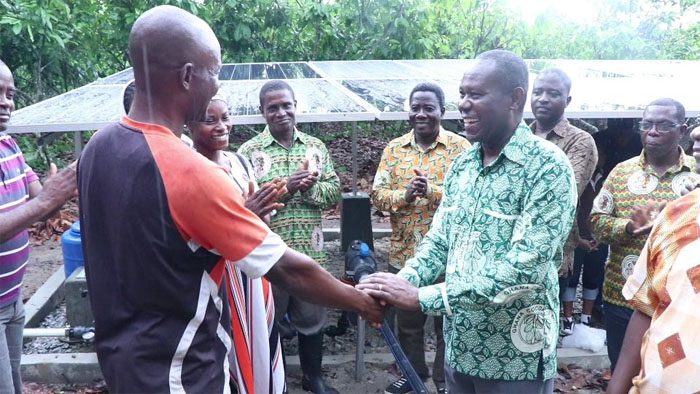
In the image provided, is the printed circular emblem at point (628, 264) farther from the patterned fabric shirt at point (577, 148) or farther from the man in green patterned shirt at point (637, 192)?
the patterned fabric shirt at point (577, 148)

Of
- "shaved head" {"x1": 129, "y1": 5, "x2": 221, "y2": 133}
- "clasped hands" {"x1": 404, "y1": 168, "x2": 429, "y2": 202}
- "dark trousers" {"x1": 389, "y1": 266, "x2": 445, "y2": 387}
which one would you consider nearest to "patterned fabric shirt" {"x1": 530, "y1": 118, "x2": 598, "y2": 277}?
"clasped hands" {"x1": 404, "y1": 168, "x2": 429, "y2": 202}

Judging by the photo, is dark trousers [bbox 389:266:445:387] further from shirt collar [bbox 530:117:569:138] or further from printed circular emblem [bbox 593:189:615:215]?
shirt collar [bbox 530:117:569:138]

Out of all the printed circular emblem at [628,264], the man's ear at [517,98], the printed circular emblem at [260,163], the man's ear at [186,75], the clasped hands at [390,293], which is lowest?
the printed circular emblem at [628,264]

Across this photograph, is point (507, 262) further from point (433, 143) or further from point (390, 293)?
point (433, 143)

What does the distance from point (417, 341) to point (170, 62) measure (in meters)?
3.14

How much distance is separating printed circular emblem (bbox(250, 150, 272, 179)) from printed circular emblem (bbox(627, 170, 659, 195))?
2.39 m

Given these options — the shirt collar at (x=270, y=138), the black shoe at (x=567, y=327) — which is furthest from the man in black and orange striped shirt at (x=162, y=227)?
the black shoe at (x=567, y=327)

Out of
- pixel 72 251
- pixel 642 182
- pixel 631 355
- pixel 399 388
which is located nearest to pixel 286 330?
pixel 399 388

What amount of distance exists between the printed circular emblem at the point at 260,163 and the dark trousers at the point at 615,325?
2.42 m

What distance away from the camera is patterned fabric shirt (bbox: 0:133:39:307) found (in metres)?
3.34

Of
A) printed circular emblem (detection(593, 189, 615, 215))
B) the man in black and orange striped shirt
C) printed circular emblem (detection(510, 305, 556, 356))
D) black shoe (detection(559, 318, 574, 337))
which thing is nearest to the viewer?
the man in black and orange striped shirt

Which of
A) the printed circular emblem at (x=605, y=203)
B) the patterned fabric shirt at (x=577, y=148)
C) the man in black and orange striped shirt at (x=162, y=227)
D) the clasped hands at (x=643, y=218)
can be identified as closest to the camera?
the man in black and orange striped shirt at (x=162, y=227)

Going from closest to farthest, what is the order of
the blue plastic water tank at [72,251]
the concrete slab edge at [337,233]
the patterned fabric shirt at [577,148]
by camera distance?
the patterned fabric shirt at [577,148] → the blue plastic water tank at [72,251] → the concrete slab edge at [337,233]

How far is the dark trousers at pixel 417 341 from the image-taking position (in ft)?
14.7
